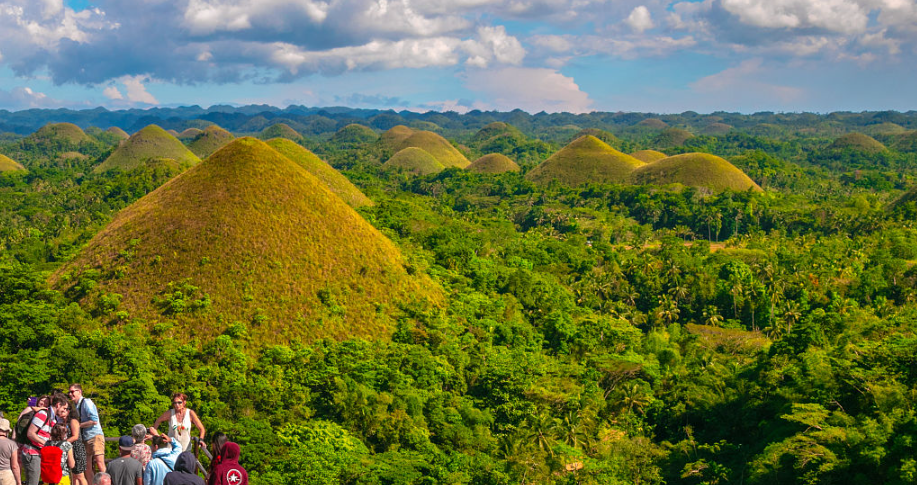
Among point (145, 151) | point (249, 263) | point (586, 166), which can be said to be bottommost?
Answer: point (249, 263)

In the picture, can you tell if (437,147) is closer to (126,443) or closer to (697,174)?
(697,174)

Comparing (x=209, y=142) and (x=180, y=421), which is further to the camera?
(x=209, y=142)

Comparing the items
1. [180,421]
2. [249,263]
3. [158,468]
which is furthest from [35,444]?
[249,263]

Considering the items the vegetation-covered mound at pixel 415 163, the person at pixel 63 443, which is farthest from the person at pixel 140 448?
the vegetation-covered mound at pixel 415 163

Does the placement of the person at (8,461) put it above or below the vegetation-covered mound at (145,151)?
below

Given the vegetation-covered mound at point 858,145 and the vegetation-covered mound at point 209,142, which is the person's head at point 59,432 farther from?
the vegetation-covered mound at point 858,145
